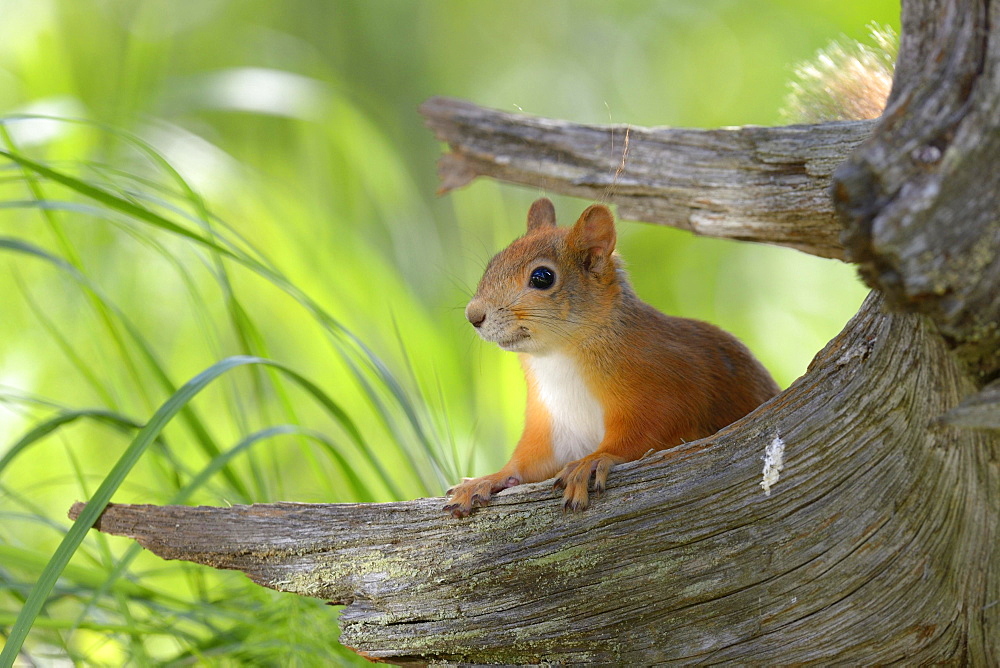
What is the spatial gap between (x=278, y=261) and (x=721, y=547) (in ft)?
5.91

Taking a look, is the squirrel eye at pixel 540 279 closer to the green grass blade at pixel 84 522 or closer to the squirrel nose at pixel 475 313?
the squirrel nose at pixel 475 313

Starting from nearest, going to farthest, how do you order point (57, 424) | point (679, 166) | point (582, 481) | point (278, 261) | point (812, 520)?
point (812, 520)
point (582, 481)
point (57, 424)
point (679, 166)
point (278, 261)

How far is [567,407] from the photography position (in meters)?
1.70

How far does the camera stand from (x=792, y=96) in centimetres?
195

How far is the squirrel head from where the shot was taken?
1.64 meters

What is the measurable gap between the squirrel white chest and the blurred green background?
0.30 meters

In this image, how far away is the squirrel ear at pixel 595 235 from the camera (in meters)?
1.73

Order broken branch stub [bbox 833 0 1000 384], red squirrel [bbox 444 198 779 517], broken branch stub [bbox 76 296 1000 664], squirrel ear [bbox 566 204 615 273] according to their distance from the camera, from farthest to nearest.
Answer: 1. squirrel ear [bbox 566 204 615 273]
2. red squirrel [bbox 444 198 779 517]
3. broken branch stub [bbox 76 296 1000 664]
4. broken branch stub [bbox 833 0 1000 384]

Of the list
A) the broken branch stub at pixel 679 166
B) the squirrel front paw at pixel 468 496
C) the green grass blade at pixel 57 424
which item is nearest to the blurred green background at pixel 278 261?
the green grass blade at pixel 57 424

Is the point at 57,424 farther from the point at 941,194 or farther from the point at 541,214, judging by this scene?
the point at 941,194

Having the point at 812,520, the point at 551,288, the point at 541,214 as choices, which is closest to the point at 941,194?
the point at 812,520

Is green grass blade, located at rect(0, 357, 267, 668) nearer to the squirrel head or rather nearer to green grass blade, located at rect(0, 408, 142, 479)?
green grass blade, located at rect(0, 408, 142, 479)

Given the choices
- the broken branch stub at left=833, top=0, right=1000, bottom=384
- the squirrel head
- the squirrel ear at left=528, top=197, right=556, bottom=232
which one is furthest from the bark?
the squirrel ear at left=528, top=197, right=556, bottom=232

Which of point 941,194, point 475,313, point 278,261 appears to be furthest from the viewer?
point 278,261
